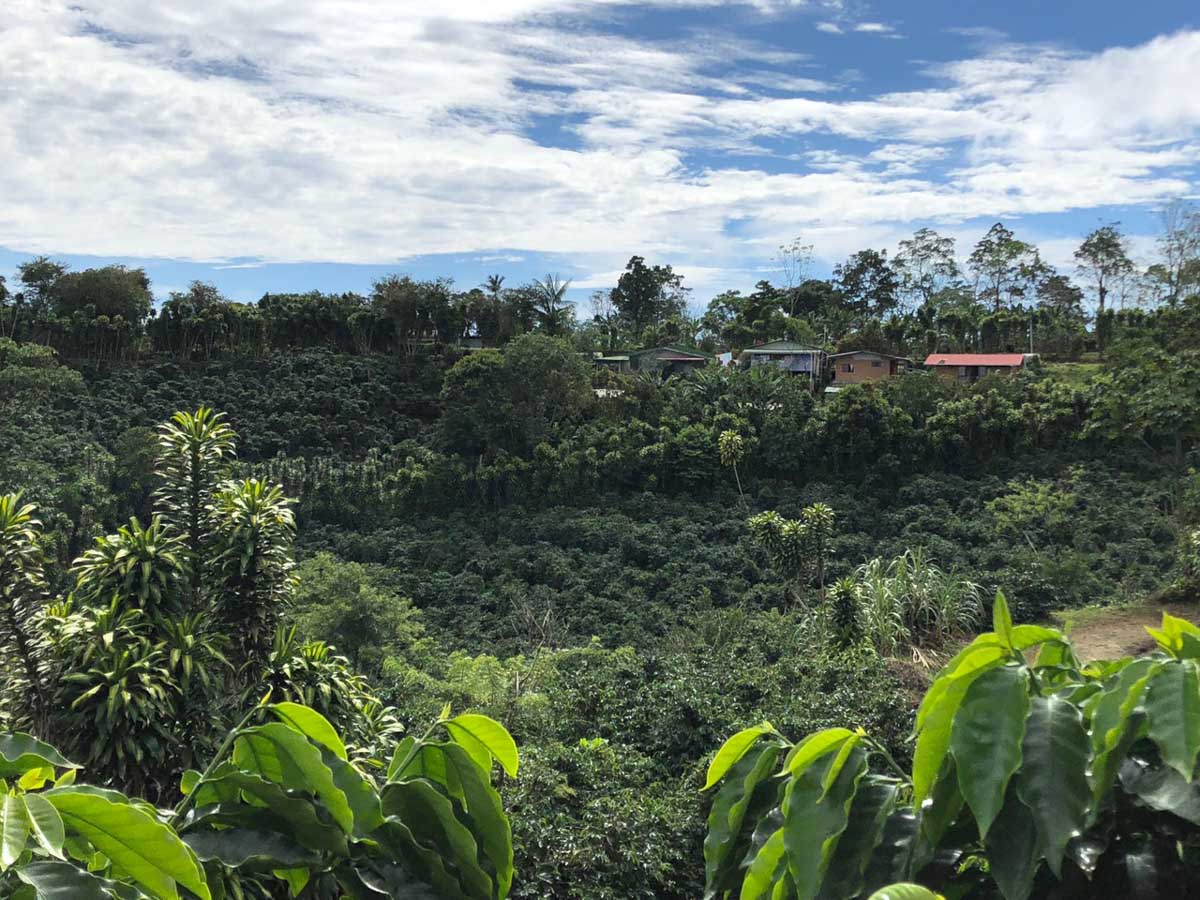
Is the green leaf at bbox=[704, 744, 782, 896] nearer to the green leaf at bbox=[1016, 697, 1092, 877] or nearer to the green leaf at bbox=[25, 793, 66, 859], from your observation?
the green leaf at bbox=[1016, 697, 1092, 877]

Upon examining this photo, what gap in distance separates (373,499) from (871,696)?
16.2 meters

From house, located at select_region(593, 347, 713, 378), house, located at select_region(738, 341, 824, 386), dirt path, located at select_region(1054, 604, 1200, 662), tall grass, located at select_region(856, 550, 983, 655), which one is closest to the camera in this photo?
dirt path, located at select_region(1054, 604, 1200, 662)

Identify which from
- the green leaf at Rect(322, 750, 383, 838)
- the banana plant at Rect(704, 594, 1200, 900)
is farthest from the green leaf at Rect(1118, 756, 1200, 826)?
the green leaf at Rect(322, 750, 383, 838)

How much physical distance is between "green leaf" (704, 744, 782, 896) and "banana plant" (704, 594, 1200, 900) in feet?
0.14

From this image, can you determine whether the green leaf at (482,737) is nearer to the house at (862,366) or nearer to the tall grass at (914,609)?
the tall grass at (914,609)

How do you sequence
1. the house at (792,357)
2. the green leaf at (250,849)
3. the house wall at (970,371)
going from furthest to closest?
1. the house at (792,357)
2. the house wall at (970,371)
3. the green leaf at (250,849)

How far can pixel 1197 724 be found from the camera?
762mm

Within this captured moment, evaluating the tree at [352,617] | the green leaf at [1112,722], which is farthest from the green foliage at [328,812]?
the tree at [352,617]

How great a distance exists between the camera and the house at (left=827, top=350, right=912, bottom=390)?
25.5 metres

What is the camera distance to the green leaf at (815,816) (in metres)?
0.86

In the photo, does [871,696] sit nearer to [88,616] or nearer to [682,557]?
[88,616]

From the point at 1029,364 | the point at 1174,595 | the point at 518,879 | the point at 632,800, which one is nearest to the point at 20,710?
the point at 518,879

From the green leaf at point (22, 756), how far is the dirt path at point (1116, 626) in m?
9.40

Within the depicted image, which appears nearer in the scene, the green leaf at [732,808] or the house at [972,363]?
the green leaf at [732,808]
